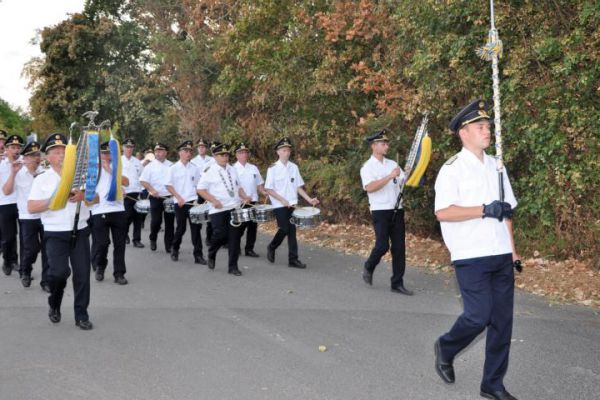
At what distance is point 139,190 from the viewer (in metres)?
14.7

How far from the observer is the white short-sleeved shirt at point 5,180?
10.3 metres

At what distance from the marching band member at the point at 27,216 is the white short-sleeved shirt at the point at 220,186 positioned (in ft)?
8.17

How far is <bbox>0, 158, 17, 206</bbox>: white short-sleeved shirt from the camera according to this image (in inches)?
404

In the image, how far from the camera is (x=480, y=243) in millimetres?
4750

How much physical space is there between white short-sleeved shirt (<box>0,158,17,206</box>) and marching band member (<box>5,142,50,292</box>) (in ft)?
1.30

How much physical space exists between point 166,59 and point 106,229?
13.8 metres

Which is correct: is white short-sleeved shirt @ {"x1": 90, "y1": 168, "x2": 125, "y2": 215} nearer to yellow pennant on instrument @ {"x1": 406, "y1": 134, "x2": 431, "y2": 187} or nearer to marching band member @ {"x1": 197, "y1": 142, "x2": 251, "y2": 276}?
marching band member @ {"x1": 197, "y1": 142, "x2": 251, "y2": 276}

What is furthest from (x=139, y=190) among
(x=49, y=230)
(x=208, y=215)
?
(x=49, y=230)

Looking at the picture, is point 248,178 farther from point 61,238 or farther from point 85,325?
point 85,325

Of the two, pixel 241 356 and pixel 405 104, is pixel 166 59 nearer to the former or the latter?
pixel 405 104

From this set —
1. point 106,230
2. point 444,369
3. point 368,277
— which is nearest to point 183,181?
point 106,230

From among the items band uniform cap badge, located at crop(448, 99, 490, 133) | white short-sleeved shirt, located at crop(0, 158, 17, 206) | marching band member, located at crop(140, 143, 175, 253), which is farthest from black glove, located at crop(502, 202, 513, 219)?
marching band member, located at crop(140, 143, 175, 253)

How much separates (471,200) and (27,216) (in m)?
7.07

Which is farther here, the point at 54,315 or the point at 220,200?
the point at 220,200
